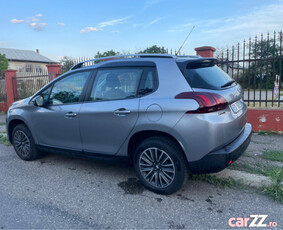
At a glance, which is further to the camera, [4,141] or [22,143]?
[4,141]

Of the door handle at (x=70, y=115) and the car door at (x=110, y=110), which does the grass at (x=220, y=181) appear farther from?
the door handle at (x=70, y=115)

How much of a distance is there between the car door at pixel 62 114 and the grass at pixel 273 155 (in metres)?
3.24

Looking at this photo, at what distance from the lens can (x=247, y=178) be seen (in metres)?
3.54

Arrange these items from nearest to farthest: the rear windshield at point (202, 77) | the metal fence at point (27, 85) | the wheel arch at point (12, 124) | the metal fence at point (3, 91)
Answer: the rear windshield at point (202, 77) → the wheel arch at point (12, 124) → the metal fence at point (27, 85) → the metal fence at point (3, 91)

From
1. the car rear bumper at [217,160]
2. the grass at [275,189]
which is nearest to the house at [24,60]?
the car rear bumper at [217,160]

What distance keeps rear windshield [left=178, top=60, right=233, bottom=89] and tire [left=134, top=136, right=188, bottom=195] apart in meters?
0.77

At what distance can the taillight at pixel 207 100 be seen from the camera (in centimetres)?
278

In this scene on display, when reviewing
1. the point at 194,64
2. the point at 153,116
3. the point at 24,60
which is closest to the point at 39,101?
the point at 153,116

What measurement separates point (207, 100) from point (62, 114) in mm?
2303

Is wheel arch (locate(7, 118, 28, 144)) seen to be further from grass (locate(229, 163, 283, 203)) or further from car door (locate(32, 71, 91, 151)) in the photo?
grass (locate(229, 163, 283, 203))

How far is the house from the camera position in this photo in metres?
50.1

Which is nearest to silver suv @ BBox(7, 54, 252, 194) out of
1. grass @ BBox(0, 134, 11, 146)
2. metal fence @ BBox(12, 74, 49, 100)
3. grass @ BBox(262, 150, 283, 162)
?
grass @ BBox(262, 150, 283, 162)

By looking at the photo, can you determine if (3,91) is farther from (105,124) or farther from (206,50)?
(105,124)

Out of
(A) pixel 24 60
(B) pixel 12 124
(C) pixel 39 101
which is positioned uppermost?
(A) pixel 24 60
